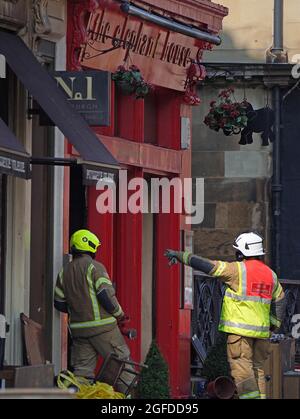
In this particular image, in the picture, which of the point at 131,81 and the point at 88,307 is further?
the point at 131,81

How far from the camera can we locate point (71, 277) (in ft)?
55.4

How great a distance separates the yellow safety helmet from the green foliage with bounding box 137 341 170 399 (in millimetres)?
1829

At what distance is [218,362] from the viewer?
19484mm

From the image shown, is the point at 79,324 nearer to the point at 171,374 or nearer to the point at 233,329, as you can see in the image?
the point at 233,329

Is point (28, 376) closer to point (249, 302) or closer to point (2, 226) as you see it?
point (2, 226)

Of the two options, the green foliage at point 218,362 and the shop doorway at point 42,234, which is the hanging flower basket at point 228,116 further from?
the shop doorway at point 42,234

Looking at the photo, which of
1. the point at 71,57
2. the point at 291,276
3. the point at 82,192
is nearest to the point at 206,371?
the point at 82,192

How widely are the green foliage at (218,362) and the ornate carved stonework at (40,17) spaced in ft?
14.5

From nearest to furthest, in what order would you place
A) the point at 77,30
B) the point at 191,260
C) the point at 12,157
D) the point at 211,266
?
1. the point at 12,157
2. the point at 191,260
3. the point at 211,266
4. the point at 77,30

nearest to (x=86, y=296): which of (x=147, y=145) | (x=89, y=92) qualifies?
(x=89, y=92)

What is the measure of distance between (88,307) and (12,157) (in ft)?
8.36

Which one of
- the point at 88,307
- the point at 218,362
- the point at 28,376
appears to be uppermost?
the point at 88,307

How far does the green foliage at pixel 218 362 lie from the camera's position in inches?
763
